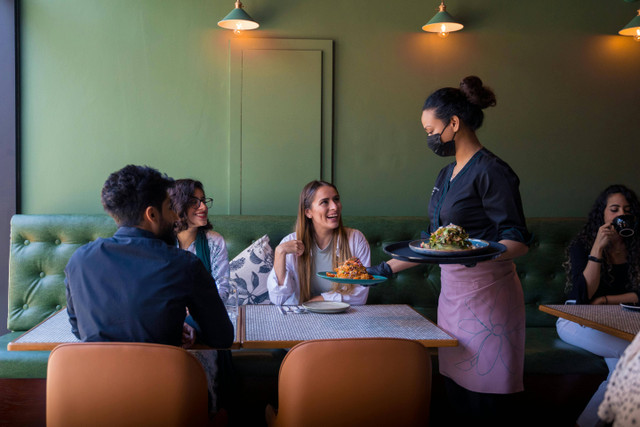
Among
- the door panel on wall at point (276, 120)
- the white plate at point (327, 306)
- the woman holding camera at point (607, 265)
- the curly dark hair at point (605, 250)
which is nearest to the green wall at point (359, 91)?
the door panel on wall at point (276, 120)

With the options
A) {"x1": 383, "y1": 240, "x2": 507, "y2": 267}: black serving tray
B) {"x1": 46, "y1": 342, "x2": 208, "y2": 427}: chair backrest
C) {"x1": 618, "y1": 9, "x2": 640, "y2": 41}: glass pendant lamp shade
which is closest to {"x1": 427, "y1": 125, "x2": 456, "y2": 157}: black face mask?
{"x1": 383, "y1": 240, "x2": 507, "y2": 267}: black serving tray

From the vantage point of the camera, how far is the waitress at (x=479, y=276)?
6.65 ft

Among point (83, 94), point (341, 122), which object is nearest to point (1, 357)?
point (83, 94)

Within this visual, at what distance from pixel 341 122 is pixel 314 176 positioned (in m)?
0.41

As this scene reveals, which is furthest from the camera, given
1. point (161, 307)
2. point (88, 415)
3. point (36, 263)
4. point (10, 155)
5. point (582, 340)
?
point (10, 155)

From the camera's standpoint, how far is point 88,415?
154 centimetres

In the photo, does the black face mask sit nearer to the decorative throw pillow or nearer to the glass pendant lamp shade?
the decorative throw pillow

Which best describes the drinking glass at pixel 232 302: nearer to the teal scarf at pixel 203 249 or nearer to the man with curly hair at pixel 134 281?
the teal scarf at pixel 203 249

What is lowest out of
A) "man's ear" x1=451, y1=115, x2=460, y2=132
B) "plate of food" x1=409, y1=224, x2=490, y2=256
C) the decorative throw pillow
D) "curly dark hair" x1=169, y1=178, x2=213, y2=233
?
the decorative throw pillow

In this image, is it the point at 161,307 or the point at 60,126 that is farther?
the point at 60,126

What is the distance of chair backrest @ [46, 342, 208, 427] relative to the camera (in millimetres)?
1488

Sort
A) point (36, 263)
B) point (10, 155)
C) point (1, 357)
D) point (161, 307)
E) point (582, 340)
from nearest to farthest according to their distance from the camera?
point (161, 307)
point (1, 357)
point (582, 340)
point (36, 263)
point (10, 155)

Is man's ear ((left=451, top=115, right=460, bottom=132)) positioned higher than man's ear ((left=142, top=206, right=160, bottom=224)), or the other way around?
man's ear ((left=451, top=115, right=460, bottom=132))

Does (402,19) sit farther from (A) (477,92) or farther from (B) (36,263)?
(B) (36,263)
